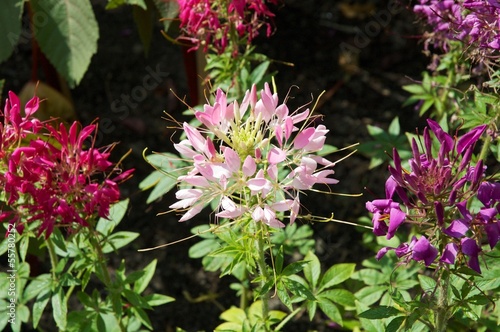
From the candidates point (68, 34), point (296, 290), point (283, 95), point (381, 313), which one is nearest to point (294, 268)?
point (296, 290)

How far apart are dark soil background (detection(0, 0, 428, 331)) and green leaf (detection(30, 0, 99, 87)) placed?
852 millimetres

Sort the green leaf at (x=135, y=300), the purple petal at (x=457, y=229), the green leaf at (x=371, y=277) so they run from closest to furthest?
the purple petal at (x=457, y=229)
the green leaf at (x=135, y=300)
the green leaf at (x=371, y=277)

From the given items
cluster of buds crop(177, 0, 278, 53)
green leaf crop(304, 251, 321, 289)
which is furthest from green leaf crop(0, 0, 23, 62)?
→ green leaf crop(304, 251, 321, 289)

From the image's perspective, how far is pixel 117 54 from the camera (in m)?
3.71

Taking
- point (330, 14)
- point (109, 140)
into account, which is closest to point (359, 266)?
point (109, 140)

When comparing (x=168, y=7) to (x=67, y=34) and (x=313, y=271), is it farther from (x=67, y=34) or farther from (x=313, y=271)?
(x=313, y=271)

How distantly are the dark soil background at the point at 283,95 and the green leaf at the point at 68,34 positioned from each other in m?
0.85

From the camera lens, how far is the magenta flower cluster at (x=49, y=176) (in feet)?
5.22

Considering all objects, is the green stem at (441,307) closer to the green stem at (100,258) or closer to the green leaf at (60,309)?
the green stem at (100,258)

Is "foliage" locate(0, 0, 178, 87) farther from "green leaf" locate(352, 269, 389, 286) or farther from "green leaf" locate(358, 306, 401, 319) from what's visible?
"green leaf" locate(358, 306, 401, 319)

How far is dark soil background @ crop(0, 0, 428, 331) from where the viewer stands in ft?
9.55

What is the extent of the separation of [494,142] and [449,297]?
1.92ft

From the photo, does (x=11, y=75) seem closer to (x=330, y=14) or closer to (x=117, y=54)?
(x=117, y=54)

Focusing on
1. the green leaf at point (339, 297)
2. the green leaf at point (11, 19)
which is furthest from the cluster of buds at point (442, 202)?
the green leaf at point (11, 19)
